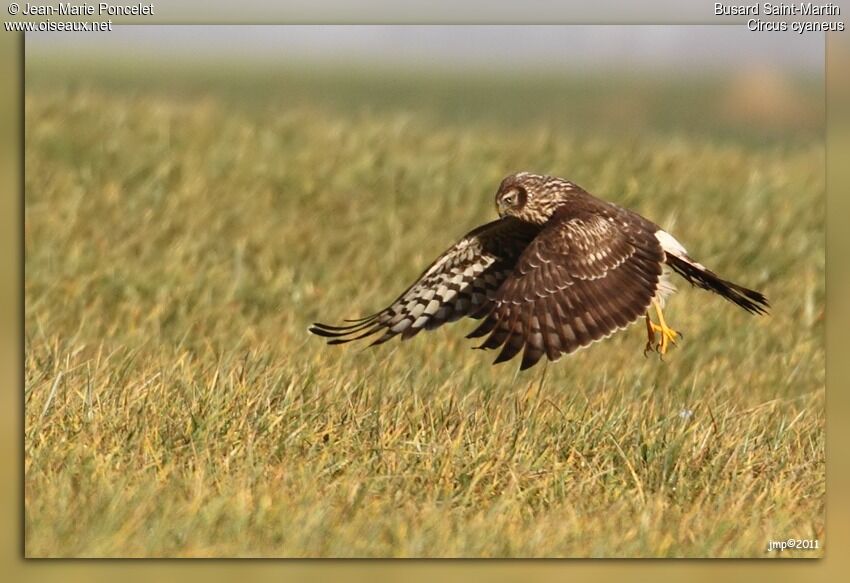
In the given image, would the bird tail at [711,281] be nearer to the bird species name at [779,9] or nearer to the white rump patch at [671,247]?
the white rump patch at [671,247]

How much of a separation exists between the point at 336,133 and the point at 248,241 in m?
1.97

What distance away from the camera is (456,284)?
327 inches

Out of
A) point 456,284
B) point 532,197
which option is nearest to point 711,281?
point 532,197

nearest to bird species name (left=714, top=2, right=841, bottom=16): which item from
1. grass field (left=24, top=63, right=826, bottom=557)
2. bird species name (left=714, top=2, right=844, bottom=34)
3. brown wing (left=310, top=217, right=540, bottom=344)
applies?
bird species name (left=714, top=2, right=844, bottom=34)

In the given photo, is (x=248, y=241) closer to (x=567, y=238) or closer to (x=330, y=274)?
(x=330, y=274)

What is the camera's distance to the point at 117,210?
11086 mm

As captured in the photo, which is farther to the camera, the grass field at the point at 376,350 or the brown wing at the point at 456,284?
the brown wing at the point at 456,284

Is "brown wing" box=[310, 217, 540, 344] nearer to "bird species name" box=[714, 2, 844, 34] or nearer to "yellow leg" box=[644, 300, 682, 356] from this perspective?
"yellow leg" box=[644, 300, 682, 356]

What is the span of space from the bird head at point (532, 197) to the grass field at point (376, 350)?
0.85 metres

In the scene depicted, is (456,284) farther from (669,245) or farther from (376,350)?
(669,245)

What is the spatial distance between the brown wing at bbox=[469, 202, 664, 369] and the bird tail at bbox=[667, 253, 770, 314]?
45cm

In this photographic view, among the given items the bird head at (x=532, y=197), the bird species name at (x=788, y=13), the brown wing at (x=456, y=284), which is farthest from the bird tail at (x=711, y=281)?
the bird species name at (x=788, y=13)

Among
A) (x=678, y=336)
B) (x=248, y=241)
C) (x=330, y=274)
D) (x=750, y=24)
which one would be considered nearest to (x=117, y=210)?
(x=248, y=241)

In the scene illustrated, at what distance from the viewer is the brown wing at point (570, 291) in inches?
284
